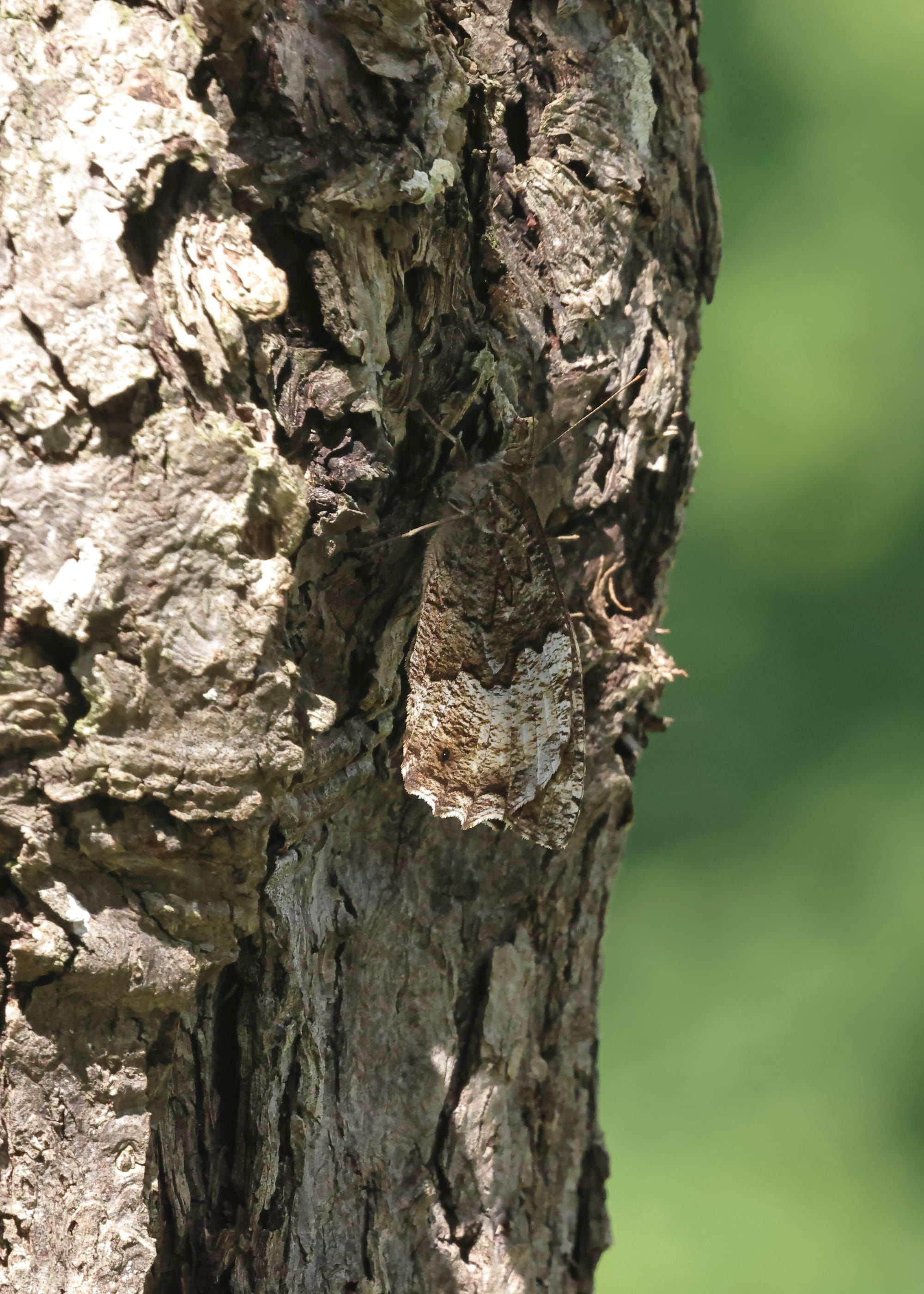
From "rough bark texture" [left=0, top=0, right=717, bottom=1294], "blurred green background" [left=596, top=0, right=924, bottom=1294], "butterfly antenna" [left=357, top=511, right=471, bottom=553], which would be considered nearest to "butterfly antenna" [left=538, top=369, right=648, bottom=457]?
"rough bark texture" [left=0, top=0, right=717, bottom=1294]

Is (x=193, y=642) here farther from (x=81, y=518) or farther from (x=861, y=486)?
(x=861, y=486)

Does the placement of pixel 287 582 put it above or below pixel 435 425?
below

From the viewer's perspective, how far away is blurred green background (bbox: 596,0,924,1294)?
302 centimetres

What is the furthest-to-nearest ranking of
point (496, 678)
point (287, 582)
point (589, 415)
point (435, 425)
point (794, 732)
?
point (794, 732) → point (496, 678) → point (589, 415) → point (435, 425) → point (287, 582)

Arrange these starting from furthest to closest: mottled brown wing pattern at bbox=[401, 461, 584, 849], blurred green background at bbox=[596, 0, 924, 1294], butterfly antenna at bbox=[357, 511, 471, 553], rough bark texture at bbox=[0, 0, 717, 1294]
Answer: blurred green background at bbox=[596, 0, 924, 1294] → mottled brown wing pattern at bbox=[401, 461, 584, 849] → butterfly antenna at bbox=[357, 511, 471, 553] → rough bark texture at bbox=[0, 0, 717, 1294]

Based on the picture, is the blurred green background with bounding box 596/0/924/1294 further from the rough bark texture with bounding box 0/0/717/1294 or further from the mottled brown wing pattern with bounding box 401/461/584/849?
the mottled brown wing pattern with bounding box 401/461/584/849

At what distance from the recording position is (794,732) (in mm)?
3443

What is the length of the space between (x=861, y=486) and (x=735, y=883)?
4.32 ft

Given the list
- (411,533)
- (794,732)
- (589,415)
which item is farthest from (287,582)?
(794,732)

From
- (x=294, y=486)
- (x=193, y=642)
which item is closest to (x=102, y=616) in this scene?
(x=193, y=642)

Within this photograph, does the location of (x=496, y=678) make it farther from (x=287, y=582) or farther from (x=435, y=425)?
(x=287, y=582)

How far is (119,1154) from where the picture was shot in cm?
83

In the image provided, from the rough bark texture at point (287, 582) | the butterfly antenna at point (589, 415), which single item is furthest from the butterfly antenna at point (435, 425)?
the butterfly antenna at point (589, 415)

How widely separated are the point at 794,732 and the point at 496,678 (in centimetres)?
238
